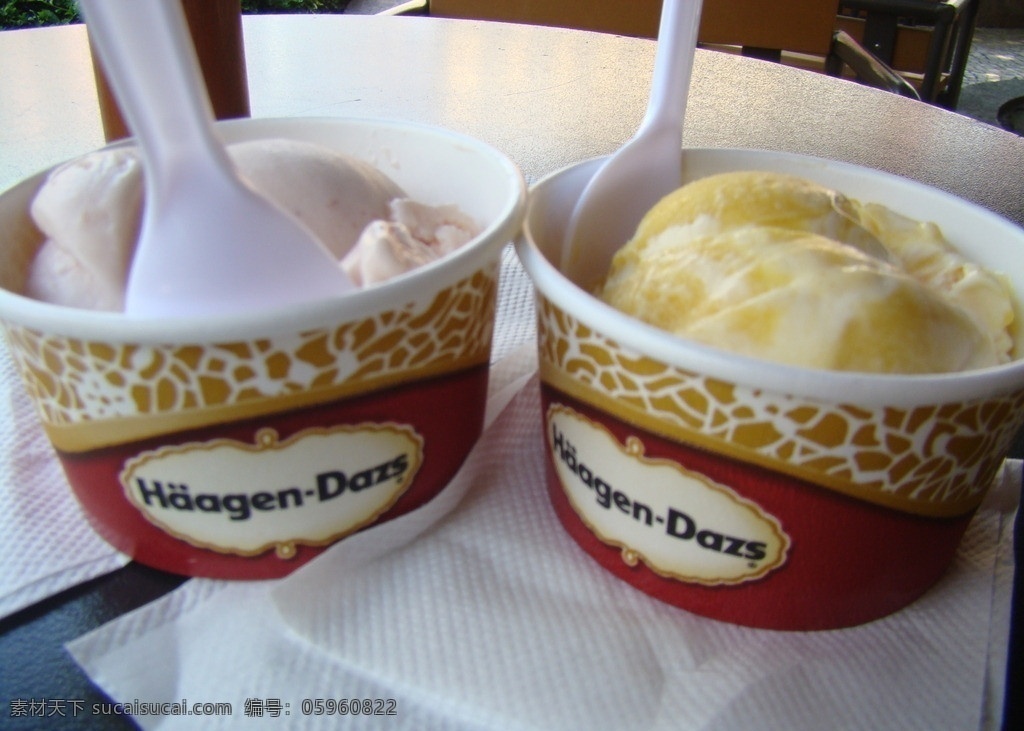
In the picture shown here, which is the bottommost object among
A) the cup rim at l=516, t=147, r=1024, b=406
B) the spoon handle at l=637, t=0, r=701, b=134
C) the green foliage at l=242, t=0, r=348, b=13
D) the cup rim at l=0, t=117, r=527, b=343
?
the green foliage at l=242, t=0, r=348, b=13

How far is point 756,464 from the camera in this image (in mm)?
371

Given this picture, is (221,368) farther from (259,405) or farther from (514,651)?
(514,651)

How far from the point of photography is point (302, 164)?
456mm

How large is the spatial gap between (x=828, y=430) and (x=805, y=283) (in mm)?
70

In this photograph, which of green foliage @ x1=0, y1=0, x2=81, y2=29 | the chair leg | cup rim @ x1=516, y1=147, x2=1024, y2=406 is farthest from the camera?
green foliage @ x1=0, y1=0, x2=81, y2=29

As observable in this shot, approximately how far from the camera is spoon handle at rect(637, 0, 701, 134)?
0.50 meters

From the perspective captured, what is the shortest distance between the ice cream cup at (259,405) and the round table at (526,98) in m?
0.42

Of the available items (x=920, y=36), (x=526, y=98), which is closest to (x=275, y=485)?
(x=526, y=98)

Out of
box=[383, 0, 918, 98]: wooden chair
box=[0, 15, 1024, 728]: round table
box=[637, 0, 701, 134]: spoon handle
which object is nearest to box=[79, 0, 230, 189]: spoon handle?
box=[637, 0, 701, 134]: spoon handle

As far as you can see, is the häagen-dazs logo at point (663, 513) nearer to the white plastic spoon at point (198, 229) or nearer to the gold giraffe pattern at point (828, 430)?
the gold giraffe pattern at point (828, 430)

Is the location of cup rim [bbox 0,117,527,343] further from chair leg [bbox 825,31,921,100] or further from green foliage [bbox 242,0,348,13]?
green foliage [bbox 242,0,348,13]

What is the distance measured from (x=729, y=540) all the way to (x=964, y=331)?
145 millimetres

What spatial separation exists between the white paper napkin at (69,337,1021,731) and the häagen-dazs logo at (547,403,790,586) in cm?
3

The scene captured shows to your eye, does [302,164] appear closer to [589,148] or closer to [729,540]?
[729,540]
